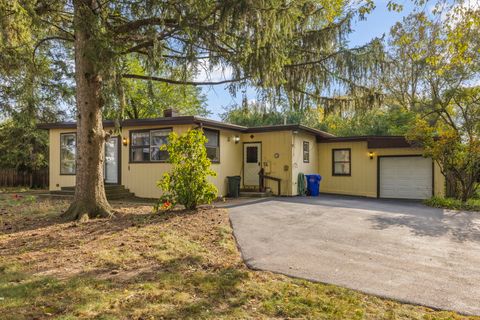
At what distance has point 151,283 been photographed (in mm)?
3600

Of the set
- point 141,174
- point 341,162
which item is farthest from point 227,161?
point 341,162

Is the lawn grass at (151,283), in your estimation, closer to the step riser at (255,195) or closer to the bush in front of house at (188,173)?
the bush in front of house at (188,173)

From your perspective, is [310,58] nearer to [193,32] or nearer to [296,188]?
[193,32]

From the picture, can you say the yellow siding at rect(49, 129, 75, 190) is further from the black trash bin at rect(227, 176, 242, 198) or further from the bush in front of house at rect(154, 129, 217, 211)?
the bush in front of house at rect(154, 129, 217, 211)

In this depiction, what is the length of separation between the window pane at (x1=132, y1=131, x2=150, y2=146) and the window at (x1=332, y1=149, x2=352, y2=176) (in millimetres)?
7958

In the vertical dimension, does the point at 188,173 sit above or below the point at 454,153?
below

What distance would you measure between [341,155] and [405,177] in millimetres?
2671

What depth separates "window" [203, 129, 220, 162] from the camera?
11.3 metres

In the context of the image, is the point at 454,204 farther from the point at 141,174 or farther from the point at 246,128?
the point at 141,174

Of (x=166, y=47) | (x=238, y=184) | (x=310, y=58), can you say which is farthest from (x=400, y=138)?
(x=166, y=47)

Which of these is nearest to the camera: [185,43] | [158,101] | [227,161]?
[185,43]

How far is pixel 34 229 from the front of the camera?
20.1ft

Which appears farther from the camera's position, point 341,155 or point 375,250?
point 341,155

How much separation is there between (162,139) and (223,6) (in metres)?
6.66
